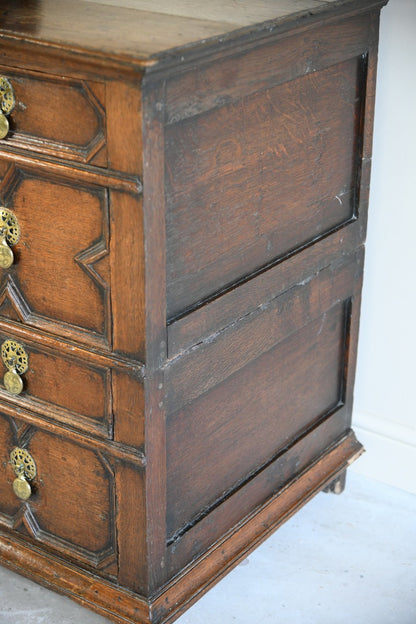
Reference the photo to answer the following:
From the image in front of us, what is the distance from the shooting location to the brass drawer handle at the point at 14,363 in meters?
1.66

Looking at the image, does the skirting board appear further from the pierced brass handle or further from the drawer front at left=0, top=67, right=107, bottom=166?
the drawer front at left=0, top=67, right=107, bottom=166

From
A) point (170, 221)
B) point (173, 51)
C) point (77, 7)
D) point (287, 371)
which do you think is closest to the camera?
point (173, 51)

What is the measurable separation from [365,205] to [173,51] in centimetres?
74

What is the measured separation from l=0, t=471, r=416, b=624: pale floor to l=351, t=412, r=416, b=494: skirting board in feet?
0.21

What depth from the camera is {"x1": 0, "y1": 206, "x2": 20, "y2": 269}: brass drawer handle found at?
1564mm

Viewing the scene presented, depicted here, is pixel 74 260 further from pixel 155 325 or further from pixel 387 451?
pixel 387 451

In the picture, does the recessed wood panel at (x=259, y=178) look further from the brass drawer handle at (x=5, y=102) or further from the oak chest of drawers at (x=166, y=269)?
the brass drawer handle at (x=5, y=102)

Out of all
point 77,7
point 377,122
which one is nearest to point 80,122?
point 77,7

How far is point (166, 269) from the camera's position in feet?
4.86

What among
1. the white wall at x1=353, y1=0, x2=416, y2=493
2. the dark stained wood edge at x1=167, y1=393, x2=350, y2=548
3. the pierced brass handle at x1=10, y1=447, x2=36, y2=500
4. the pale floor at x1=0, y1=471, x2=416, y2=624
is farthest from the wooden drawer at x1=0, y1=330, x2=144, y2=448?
→ the white wall at x1=353, y1=0, x2=416, y2=493

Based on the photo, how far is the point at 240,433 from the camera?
5.97ft

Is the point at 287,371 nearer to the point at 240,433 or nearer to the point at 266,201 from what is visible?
the point at 240,433

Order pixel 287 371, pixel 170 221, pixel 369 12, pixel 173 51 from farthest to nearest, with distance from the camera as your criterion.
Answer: pixel 287 371
pixel 369 12
pixel 170 221
pixel 173 51

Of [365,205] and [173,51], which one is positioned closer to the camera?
[173,51]
